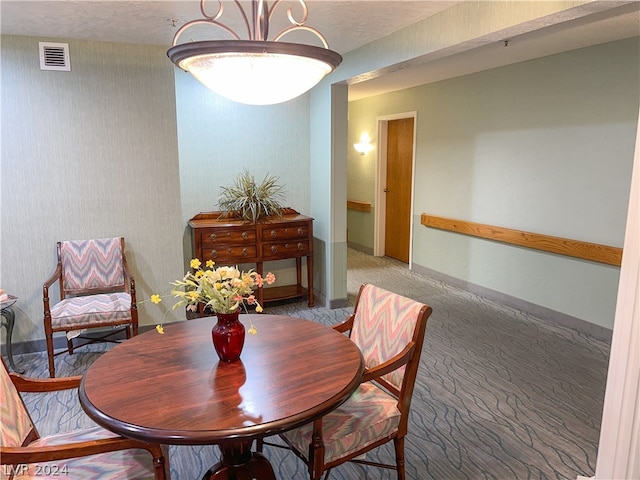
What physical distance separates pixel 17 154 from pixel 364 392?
3037mm

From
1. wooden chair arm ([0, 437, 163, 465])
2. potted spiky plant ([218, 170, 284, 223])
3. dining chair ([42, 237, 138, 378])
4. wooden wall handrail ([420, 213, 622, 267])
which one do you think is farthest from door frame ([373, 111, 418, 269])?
wooden chair arm ([0, 437, 163, 465])

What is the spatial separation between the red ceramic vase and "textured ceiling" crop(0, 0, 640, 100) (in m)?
1.88

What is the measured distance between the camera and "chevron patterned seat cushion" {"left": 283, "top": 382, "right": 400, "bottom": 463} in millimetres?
1754

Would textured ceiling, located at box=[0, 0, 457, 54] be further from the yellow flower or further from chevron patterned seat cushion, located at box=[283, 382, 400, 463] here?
chevron patterned seat cushion, located at box=[283, 382, 400, 463]

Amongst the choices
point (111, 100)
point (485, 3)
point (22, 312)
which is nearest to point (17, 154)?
point (111, 100)

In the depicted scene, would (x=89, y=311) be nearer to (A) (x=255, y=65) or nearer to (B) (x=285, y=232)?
(B) (x=285, y=232)

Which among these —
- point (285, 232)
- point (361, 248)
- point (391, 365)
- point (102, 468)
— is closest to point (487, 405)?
point (391, 365)

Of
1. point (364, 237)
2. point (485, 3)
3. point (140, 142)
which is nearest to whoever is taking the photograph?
point (485, 3)

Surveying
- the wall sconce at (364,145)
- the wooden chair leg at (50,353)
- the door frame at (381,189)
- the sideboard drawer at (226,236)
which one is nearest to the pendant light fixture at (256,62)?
the wooden chair leg at (50,353)

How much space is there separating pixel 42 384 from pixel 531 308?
4102 mm

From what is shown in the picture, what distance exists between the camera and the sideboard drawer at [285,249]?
4309 mm

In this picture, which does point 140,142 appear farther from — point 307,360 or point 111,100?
point 307,360

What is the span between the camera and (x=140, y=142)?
364cm

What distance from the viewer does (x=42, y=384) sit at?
1.74 meters
